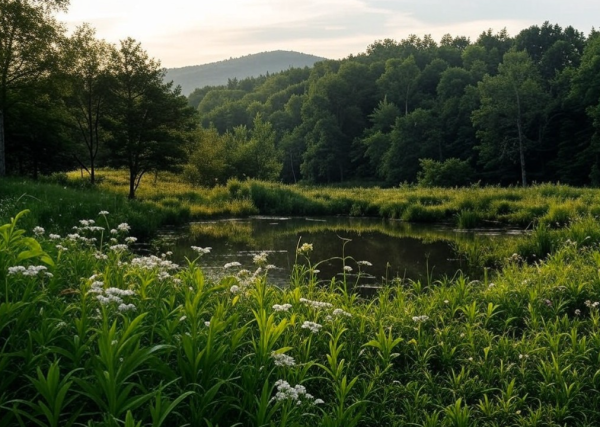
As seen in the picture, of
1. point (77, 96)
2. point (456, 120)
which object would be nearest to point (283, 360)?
point (77, 96)

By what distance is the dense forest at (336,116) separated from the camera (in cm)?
2739

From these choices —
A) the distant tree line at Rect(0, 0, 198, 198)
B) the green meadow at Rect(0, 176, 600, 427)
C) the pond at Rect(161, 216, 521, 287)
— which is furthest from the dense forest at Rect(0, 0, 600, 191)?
the green meadow at Rect(0, 176, 600, 427)

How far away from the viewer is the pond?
1184cm

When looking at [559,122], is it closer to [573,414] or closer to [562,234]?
[562,234]

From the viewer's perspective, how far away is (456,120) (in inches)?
2771

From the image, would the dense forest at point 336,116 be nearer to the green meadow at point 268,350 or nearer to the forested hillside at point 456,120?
the forested hillside at point 456,120

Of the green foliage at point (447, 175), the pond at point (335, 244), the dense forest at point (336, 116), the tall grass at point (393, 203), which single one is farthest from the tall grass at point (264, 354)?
the green foliage at point (447, 175)

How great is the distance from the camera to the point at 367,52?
125250 mm

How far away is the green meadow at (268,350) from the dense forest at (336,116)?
76.4ft

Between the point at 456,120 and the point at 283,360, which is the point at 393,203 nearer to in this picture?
the point at 283,360

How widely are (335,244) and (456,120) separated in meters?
60.1

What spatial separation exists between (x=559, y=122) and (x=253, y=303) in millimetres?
63929

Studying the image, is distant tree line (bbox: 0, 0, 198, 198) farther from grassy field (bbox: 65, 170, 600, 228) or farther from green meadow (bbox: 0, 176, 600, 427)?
green meadow (bbox: 0, 176, 600, 427)

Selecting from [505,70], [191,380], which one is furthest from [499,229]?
[505,70]
